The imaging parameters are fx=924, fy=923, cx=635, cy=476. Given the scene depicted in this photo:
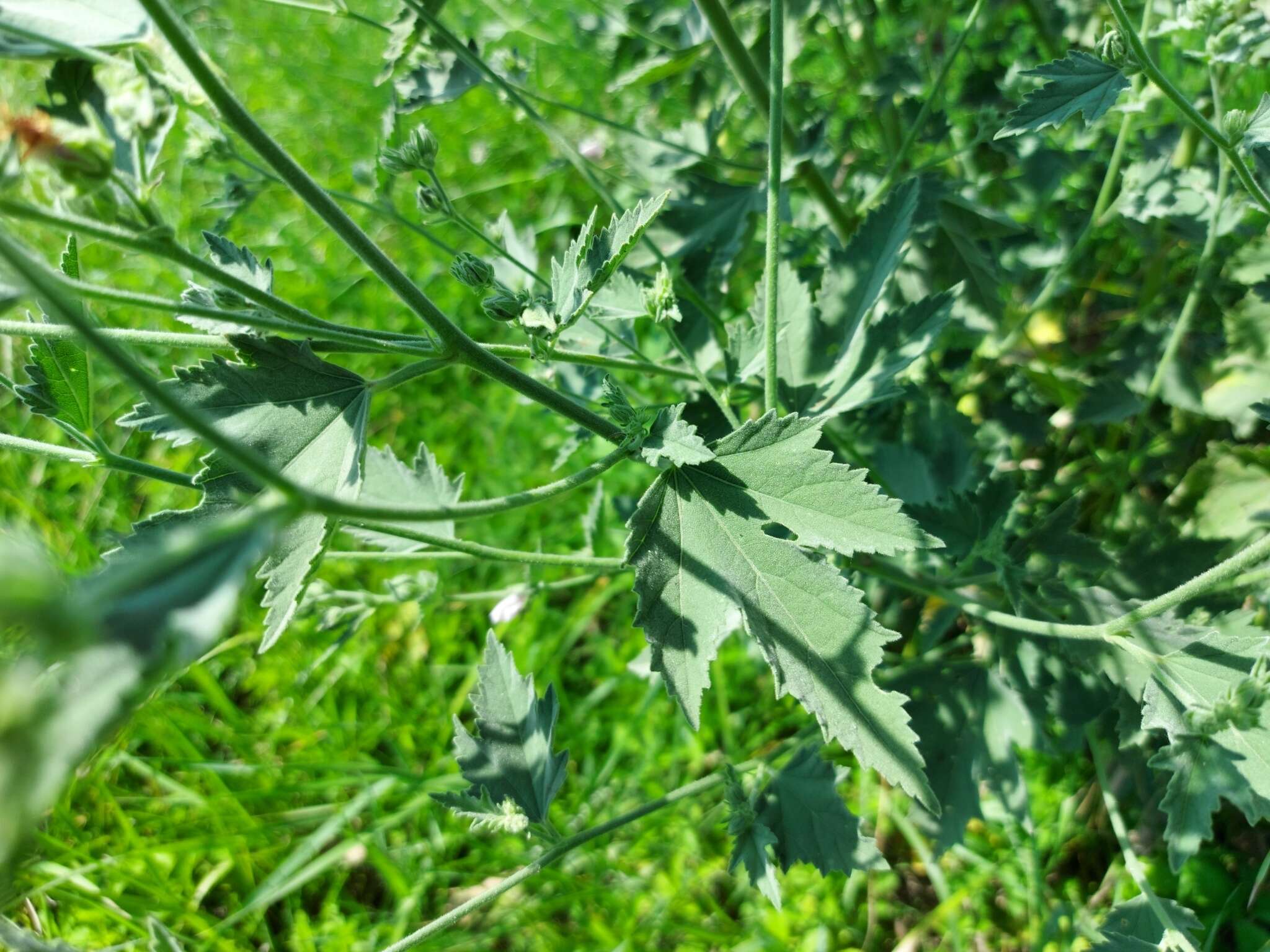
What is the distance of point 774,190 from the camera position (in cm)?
140

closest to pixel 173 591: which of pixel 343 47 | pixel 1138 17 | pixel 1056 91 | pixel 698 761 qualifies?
pixel 1056 91

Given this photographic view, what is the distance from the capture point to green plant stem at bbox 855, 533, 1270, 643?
117cm

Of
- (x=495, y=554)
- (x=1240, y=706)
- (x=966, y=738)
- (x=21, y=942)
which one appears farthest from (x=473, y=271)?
(x=966, y=738)

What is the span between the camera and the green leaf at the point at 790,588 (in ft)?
4.14

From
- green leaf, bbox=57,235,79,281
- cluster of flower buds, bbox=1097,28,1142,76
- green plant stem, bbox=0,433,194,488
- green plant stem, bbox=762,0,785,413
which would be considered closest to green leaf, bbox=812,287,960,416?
green plant stem, bbox=762,0,785,413

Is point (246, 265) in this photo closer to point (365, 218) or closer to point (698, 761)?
point (698, 761)

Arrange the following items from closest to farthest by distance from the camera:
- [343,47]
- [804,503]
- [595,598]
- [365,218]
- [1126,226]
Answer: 1. [804,503]
2. [1126,226]
3. [595,598]
4. [365,218]
5. [343,47]

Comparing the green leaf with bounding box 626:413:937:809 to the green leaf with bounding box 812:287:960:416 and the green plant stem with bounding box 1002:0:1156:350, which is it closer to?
the green leaf with bounding box 812:287:960:416

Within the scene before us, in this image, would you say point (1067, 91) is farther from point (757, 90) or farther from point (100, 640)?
point (100, 640)

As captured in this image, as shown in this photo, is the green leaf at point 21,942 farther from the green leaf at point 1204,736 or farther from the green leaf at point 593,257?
the green leaf at point 1204,736

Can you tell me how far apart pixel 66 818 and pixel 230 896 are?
0.43 m

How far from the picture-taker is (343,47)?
4.19 meters

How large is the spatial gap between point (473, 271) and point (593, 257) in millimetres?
189

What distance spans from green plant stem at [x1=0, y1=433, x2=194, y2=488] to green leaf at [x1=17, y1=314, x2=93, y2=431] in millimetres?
49
